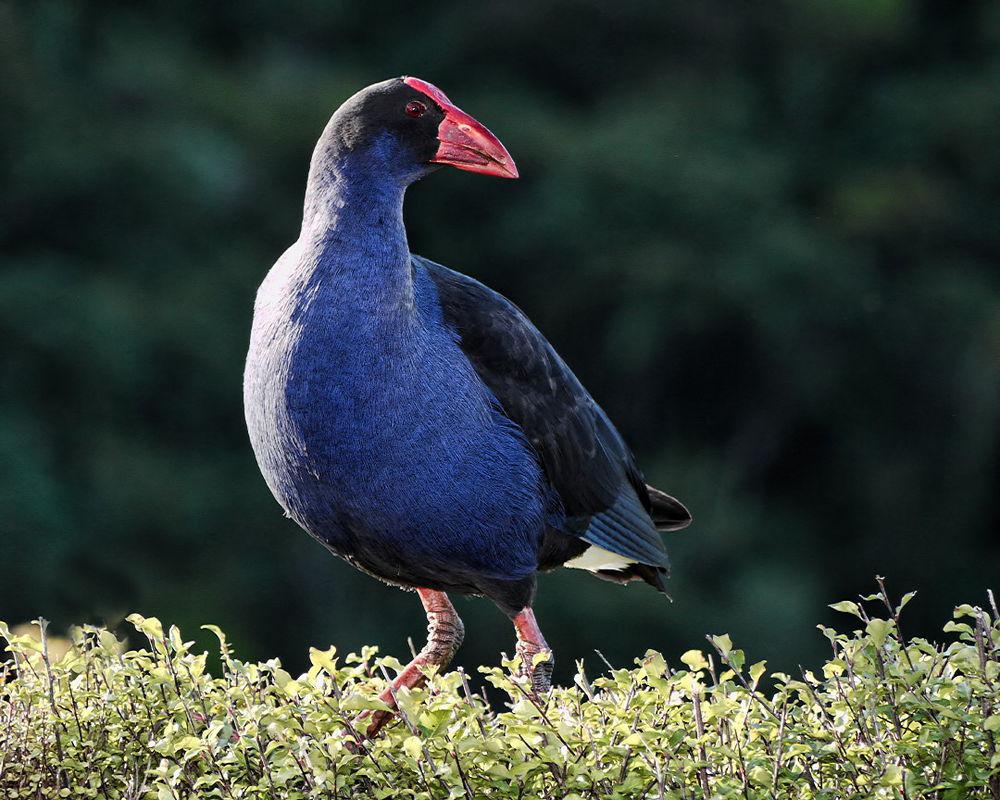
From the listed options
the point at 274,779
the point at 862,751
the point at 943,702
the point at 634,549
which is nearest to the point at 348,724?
the point at 274,779

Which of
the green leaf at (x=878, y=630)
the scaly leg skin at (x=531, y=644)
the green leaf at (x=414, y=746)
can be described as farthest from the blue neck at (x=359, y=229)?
the green leaf at (x=878, y=630)

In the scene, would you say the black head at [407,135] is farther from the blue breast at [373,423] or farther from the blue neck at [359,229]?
the blue breast at [373,423]

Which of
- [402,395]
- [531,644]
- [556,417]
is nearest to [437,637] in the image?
[531,644]

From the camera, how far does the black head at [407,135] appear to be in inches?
110

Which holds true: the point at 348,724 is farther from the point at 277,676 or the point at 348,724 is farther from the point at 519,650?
the point at 519,650

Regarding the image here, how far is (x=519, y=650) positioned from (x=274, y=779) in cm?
76

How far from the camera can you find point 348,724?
2244 millimetres

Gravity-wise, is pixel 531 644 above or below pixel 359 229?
below

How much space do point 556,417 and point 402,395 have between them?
51 centimetres

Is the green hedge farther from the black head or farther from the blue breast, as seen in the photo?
the black head

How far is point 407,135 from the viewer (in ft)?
9.32

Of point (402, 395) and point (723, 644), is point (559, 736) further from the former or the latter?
point (402, 395)

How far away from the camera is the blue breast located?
2.64m

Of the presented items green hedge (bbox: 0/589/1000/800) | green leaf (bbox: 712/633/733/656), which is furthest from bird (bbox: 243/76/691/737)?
green leaf (bbox: 712/633/733/656)
